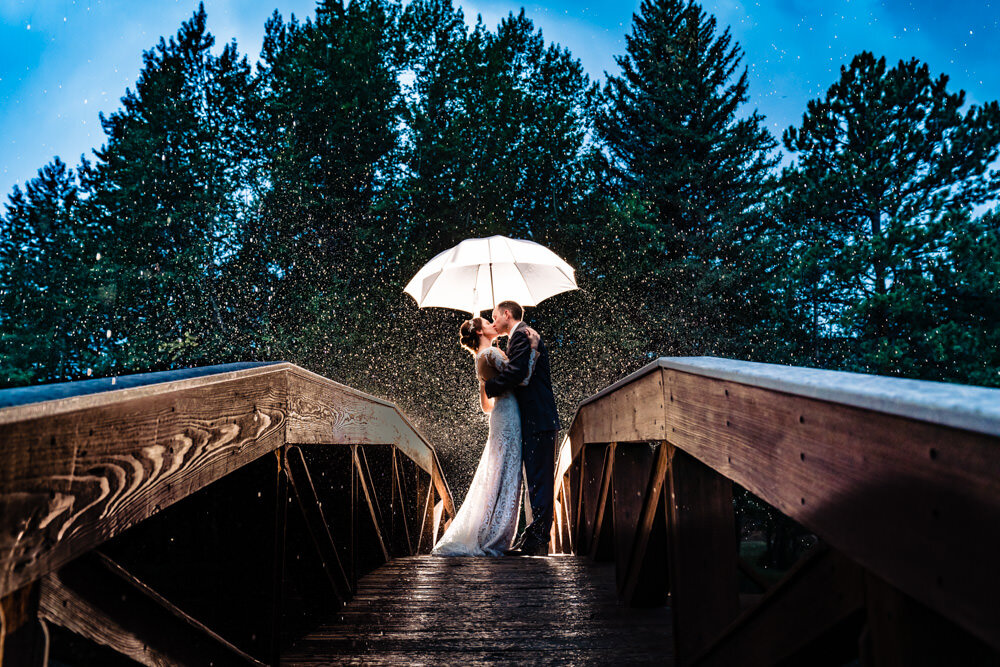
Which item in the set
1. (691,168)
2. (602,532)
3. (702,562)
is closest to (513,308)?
(602,532)

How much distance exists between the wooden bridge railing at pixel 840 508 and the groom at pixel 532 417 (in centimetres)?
274

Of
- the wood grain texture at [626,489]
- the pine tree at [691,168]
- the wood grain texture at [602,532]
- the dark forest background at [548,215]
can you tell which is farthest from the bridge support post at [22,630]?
the pine tree at [691,168]

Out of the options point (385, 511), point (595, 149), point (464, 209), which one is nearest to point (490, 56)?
point (595, 149)

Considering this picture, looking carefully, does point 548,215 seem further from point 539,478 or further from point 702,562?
point 702,562

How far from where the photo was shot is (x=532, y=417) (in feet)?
15.4

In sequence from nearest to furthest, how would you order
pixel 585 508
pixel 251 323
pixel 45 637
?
pixel 45 637, pixel 585 508, pixel 251 323

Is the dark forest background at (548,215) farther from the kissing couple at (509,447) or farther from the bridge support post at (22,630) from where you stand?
the bridge support post at (22,630)

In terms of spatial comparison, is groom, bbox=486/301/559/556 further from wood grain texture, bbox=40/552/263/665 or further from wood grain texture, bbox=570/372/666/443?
wood grain texture, bbox=40/552/263/665

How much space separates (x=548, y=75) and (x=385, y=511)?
1757cm

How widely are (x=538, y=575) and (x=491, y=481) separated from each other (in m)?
1.59

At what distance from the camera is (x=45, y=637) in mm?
783

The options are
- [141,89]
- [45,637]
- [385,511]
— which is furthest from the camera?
[141,89]

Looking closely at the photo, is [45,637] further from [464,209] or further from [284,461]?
[464,209]

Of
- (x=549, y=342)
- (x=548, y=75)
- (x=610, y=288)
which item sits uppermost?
(x=548, y=75)
